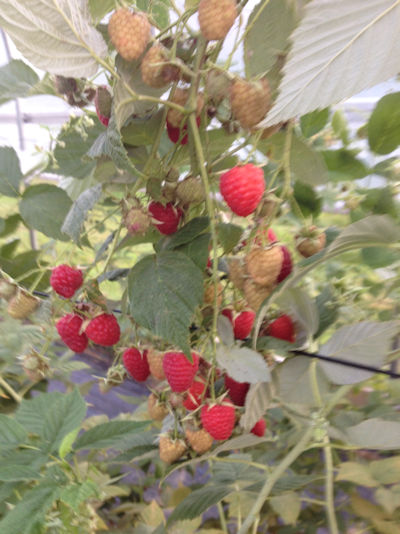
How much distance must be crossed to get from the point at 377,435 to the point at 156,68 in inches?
14.7

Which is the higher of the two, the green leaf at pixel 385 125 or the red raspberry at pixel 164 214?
the green leaf at pixel 385 125

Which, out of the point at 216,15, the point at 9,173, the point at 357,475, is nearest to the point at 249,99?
the point at 216,15

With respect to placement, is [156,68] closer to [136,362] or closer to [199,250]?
[199,250]

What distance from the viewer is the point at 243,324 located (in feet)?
1.32

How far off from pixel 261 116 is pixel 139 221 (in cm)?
12

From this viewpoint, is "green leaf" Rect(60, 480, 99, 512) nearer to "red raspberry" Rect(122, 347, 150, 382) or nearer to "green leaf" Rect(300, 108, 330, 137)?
"red raspberry" Rect(122, 347, 150, 382)

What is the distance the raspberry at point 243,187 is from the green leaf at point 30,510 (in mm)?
307

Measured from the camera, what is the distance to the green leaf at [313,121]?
1.42 ft

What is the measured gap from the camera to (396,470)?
0.53m

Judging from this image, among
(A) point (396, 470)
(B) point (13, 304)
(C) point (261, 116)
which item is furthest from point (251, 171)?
(A) point (396, 470)

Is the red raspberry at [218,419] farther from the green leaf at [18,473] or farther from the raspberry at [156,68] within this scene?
the raspberry at [156,68]

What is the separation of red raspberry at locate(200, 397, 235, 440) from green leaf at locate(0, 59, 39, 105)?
34cm

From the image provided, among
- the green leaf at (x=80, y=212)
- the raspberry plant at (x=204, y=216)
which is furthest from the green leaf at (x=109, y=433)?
the green leaf at (x=80, y=212)

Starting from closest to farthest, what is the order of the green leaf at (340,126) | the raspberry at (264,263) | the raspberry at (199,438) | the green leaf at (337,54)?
the green leaf at (337,54)
the raspberry at (264,263)
the raspberry at (199,438)
the green leaf at (340,126)
